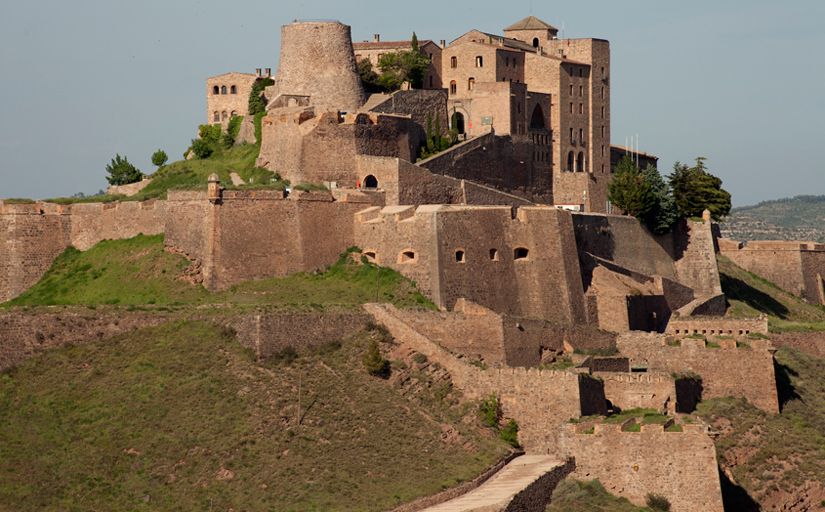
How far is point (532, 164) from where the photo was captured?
75188mm

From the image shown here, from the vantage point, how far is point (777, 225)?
184000mm

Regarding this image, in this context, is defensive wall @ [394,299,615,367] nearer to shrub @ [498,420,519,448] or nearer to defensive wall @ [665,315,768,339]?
shrub @ [498,420,519,448]

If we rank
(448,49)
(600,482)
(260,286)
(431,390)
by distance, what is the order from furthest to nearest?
(448,49) → (260,286) → (431,390) → (600,482)

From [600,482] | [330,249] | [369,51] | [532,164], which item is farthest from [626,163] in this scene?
[600,482]

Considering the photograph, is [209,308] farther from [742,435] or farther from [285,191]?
[742,435]

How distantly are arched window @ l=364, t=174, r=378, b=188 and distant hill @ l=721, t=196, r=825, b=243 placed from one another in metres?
95.6

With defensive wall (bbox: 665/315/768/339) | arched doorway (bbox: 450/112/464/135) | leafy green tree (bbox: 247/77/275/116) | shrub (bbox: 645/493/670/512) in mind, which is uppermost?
leafy green tree (bbox: 247/77/275/116)

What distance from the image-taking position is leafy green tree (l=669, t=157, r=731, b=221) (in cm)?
7531

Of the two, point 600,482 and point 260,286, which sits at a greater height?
point 260,286

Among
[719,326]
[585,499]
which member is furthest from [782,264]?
[585,499]

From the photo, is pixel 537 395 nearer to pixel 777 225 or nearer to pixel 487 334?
pixel 487 334

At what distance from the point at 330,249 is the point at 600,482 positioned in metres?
14.9

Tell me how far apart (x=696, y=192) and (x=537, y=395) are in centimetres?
Result: 2602

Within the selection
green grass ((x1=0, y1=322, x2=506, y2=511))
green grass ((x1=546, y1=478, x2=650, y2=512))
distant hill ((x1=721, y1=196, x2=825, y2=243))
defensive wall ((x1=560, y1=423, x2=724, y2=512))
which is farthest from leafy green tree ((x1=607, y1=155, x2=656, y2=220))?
distant hill ((x1=721, y1=196, x2=825, y2=243))
